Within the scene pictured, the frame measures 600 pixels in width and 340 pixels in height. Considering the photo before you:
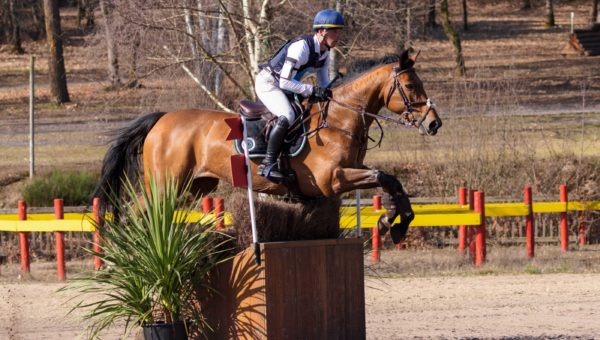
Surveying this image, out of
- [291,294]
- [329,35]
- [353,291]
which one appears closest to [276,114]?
[329,35]

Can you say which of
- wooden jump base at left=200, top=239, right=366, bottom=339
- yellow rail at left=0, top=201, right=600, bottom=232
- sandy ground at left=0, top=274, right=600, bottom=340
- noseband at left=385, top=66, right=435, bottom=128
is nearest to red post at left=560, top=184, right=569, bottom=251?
yellow rail at left=0, top=201, right=600, bottom=232

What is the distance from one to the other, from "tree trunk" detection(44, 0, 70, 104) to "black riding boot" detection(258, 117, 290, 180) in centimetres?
1701

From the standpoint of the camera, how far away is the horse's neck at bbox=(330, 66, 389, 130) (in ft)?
29.4

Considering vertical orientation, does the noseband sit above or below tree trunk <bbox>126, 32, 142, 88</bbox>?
below

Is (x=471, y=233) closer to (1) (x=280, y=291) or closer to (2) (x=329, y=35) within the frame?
(2) (x=329, y=35)

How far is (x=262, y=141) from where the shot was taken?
9367 mm

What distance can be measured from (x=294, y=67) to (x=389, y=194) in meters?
1.35

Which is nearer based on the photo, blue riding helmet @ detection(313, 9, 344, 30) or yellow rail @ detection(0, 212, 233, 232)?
blue riding helmet @ detection(313, 9, 344, 30)

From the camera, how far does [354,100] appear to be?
9039mm

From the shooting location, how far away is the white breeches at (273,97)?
909 cm

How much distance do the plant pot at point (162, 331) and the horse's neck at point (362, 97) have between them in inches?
94.4

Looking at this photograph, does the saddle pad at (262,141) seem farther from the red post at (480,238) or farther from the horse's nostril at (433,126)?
the red post at (480,238)

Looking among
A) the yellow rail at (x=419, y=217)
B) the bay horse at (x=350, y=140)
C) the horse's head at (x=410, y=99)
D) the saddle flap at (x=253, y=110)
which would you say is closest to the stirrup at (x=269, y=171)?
the bay horse at (x=350, y=140)

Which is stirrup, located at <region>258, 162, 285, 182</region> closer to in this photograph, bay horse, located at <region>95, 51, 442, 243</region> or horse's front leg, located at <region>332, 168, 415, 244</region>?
bay horse, located at <region>95, 51, 442, 243</region>
